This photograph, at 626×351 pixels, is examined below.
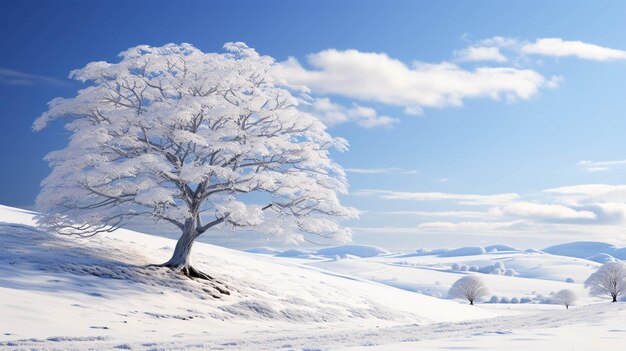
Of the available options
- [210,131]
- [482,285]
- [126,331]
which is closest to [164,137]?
[210,131]

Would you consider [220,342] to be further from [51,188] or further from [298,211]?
[51,188]

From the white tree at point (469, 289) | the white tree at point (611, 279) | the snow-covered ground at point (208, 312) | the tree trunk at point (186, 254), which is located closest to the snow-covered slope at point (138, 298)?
the snow-covered ground at point (208, 312)

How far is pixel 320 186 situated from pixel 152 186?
8122 mm

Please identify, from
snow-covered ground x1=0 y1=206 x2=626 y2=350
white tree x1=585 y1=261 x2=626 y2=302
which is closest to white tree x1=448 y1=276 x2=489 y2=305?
white tree x1=585 y1=261 x2=626 y2=302

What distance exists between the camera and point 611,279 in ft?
243

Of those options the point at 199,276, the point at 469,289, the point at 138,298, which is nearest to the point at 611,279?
the point at 469,289

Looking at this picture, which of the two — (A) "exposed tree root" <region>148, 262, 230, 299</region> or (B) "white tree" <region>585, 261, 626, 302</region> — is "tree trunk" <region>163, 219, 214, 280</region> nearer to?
(A) "exposed tree root" <region>148, 262, 230, 299</region>

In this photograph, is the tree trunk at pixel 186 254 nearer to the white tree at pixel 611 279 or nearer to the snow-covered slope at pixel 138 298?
the snow-covered slope at pixel 138 298

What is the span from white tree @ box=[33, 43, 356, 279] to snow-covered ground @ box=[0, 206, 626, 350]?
205 centimetres

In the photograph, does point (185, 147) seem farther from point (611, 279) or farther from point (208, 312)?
point (611, 279)

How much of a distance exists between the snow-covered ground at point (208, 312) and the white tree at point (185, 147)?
2049 mm

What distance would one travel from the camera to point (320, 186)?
2797cm

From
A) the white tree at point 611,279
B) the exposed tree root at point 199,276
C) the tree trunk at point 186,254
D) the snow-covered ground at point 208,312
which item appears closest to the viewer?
the snow-covered ground at point 208,312

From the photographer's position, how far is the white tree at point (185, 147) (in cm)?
2467
